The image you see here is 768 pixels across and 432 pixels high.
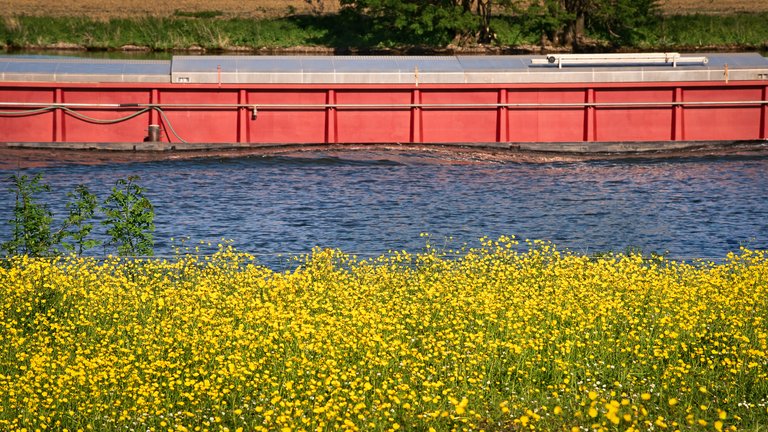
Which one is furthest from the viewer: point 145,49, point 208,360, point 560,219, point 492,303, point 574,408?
point 145,49

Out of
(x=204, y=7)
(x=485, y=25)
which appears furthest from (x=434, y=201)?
(x=204, y=7)

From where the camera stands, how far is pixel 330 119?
29.5m

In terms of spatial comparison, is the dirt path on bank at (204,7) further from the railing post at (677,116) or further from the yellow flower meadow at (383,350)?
the yellow flower meadow at (383,350)

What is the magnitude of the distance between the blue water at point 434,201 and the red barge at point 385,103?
96 cm

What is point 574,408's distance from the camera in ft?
29.8

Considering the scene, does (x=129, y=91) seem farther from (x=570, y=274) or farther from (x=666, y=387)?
(x=666, y=387)

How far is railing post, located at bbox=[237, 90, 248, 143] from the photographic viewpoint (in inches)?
1153

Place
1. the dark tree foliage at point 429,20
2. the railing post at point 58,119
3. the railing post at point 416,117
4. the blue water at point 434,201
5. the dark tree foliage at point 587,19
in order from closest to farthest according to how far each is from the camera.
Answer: the blue water at point 434,201
the railing post at point 58,119
the railing post at point 416,117
the dark tree foliage at point 429,20
the dark tree foliage at point 587,19

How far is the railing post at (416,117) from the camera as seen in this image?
2945cm

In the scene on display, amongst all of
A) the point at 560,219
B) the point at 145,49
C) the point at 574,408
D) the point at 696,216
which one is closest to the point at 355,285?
the point at 574,408

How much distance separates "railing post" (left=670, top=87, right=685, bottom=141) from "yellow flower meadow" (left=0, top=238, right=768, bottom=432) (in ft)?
55.3

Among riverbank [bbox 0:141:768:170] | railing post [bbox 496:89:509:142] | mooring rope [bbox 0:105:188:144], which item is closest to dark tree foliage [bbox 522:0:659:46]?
riverbank [bbox 0:141:768:170]

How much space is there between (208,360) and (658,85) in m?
21.9

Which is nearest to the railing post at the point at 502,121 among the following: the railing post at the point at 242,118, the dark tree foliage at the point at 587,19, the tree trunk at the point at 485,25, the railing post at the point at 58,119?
the railing post at the point at 242,118
